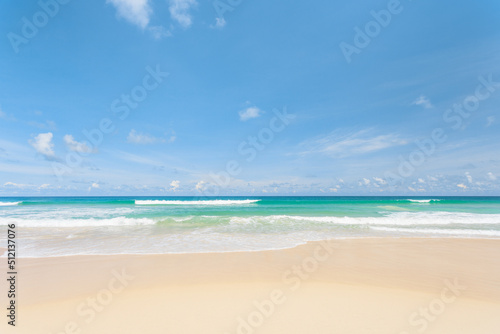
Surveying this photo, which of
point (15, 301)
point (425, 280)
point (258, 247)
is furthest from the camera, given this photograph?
point (258, 247)

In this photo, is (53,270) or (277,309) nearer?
(277,309)

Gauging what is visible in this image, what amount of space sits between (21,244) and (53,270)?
4840mm

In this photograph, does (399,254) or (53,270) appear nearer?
(53,270)

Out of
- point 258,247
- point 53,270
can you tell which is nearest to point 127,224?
point 53,270

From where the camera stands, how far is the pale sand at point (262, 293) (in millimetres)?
3355

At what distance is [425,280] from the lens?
5.14 metres

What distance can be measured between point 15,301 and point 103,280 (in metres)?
1.42

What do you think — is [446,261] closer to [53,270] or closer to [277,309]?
[277,309]

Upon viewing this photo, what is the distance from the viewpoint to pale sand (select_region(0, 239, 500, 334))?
3355mm

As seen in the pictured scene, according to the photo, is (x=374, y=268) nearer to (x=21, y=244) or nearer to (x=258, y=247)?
(x=258, y=247)

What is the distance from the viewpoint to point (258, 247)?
8.40 m

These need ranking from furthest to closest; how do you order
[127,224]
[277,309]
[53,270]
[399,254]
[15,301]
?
[127,224], [399,254], [53,270], [15,301], [277,309]

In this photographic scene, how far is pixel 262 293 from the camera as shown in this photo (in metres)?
4.43

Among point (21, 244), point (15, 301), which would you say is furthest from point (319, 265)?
point (21, 244)
